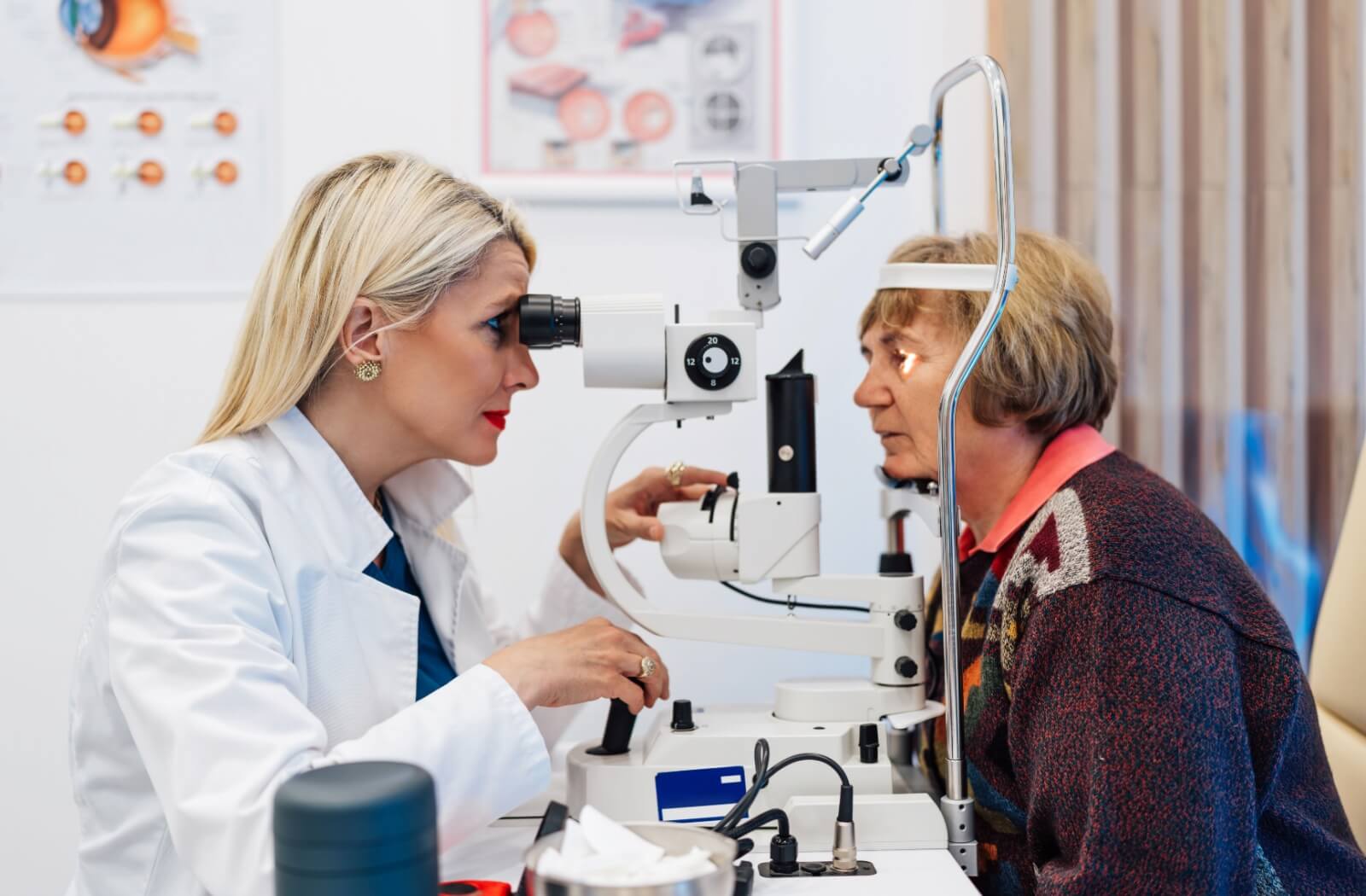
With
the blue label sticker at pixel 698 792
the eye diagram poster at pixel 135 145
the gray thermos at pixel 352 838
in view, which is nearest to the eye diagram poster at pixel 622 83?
the eye diagram poster at pixel 135 145

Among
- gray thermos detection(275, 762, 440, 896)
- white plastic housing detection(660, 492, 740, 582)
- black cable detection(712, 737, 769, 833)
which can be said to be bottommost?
black cable detection(712, 737, 769, 833)

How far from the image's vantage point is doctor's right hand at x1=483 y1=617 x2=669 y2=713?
1041 mm

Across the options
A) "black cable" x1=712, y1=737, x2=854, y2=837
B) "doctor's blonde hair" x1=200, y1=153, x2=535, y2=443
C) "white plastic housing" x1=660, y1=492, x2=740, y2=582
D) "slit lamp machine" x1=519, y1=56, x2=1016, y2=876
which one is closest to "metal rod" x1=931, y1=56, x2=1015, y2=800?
"slit lamp machine" x1=519, y1=56, x2=1016, y2=876

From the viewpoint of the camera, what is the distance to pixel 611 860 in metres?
0.68

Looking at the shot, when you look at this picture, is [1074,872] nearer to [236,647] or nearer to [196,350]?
[236,647]

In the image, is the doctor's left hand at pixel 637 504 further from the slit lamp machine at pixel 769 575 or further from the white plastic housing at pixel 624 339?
the white plastic housing at pixel 624 339

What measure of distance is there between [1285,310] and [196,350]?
180 centimetres

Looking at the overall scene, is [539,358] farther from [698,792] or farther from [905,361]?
[698,792]

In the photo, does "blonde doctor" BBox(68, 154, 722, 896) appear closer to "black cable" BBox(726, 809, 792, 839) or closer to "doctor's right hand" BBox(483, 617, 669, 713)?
"doctor's right hand" BBox(483, 617, 669, 713)

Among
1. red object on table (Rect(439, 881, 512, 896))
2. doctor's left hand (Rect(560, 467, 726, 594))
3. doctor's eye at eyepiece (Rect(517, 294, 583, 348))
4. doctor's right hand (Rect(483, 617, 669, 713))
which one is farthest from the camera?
doctor's left hand (Rect(560, 467, 726, 594))

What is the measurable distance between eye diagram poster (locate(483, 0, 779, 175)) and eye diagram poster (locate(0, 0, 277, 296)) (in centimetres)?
40

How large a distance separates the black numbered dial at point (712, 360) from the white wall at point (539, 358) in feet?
2.26

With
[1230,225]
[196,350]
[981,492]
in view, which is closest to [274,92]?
[196,350]

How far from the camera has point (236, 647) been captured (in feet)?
3.09
